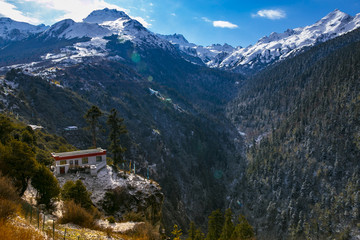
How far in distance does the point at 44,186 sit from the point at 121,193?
14.1m

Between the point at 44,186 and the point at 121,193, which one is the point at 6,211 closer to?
the point at 44,186

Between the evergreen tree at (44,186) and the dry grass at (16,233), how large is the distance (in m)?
14.8

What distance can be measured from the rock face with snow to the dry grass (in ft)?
72.5

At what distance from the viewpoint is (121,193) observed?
135 feet

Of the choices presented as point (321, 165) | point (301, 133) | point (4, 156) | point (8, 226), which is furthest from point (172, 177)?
point (8, 226)

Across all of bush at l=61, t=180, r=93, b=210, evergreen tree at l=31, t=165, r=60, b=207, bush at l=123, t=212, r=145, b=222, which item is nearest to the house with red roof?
bush at l=123, t=212, r=145, b=222

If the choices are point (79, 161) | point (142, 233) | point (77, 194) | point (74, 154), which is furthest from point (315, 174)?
point (77, 194)

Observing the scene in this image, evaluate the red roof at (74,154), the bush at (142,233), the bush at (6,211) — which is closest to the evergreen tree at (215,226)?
the red roof at (74,154)

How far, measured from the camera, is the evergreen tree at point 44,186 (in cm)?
2976

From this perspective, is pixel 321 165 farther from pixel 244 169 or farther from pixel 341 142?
pixel 244 169

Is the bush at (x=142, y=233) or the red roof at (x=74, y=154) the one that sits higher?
the red roof at (x=74, y=154)

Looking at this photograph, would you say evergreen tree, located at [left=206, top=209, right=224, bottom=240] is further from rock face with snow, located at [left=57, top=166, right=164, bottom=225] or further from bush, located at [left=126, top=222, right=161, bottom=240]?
bush, located at [left=126, top=222, right=161, bottom=240]

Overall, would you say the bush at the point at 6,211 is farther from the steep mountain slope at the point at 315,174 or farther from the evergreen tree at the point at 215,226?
the steep mountain slope at the point at 315,174

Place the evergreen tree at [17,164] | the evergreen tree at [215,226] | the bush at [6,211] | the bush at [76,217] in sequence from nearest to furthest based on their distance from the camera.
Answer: the bush at [6,211] → the bush at [76,217] → the evergreen tree at [17,164] → the evergreen tree at [215,226]
